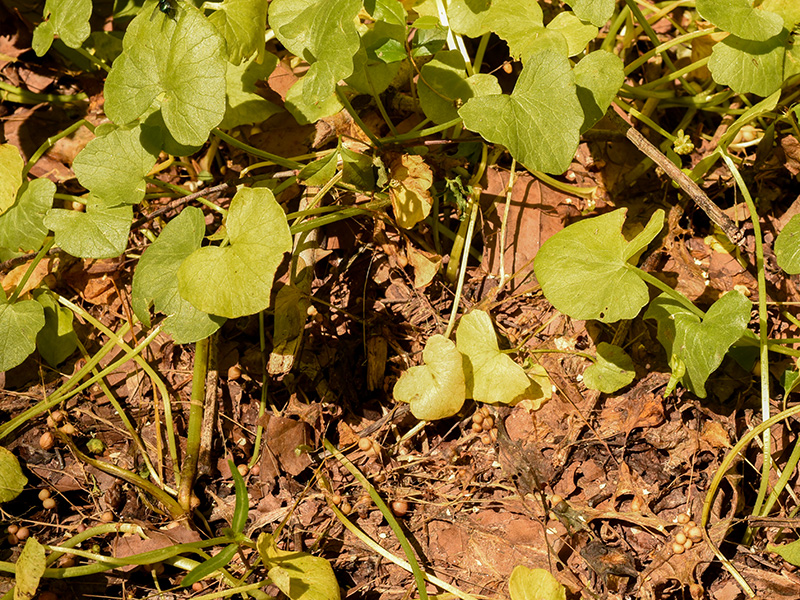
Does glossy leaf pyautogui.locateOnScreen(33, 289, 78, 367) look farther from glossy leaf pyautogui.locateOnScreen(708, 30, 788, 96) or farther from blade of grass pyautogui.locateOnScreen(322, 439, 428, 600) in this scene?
glossy leaf pyautogui.locateOnScreen(708, 30, 788, 96)

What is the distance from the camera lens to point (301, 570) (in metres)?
1.39

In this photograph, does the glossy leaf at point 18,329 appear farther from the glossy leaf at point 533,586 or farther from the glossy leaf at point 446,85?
the glossy leaf at point 533,586

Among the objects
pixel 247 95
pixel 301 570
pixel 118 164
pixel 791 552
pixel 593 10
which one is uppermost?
pixel 593 10

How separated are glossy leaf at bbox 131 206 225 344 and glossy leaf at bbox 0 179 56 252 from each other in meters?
0.40

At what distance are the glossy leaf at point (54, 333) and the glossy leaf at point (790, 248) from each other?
71.3 inches

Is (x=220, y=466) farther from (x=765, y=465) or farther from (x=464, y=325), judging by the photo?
(x=765, y=465)

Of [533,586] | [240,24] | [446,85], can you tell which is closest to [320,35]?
[240,24]

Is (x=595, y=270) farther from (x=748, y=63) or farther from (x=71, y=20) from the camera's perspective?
(x=71, y=20)

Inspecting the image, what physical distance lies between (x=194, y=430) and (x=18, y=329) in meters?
0.50

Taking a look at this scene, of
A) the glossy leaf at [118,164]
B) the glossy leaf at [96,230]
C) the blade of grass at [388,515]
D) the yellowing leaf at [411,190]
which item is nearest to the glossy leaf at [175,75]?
the glossy leaf at [118,164]

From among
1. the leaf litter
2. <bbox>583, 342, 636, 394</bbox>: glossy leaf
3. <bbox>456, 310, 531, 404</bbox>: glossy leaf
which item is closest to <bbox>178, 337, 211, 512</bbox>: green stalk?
the leaf litter

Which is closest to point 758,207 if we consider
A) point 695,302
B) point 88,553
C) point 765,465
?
point 695,302

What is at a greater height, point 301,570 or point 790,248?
point 790,248

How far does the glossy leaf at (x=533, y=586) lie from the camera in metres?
1.32
